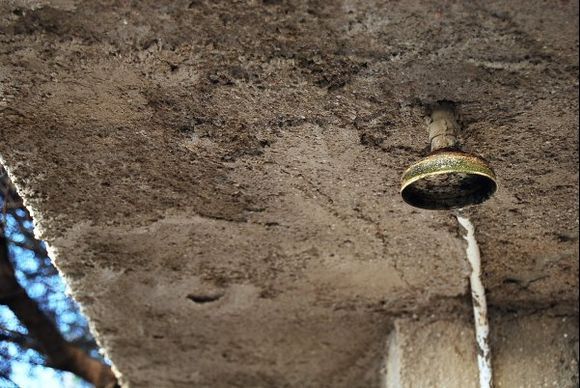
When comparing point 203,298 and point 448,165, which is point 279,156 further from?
point 203,298

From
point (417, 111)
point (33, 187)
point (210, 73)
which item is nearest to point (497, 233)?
point (417, 111)

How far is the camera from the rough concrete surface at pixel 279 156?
46.1 inches

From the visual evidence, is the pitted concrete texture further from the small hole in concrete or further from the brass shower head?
the brass shower head

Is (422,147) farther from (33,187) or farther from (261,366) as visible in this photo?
(261,366)

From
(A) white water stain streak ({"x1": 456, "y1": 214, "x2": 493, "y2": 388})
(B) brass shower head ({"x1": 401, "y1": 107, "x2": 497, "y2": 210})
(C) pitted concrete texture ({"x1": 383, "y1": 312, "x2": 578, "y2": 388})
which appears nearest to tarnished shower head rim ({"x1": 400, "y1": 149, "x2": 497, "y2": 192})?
(B) brass shower head ({"x1": 401, "y1": 107, "x2": 497, "y2": 210})

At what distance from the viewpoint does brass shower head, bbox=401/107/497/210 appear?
1.14 m

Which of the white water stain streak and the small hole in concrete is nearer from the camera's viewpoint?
the white water stain streak

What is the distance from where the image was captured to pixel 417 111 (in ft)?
4.19

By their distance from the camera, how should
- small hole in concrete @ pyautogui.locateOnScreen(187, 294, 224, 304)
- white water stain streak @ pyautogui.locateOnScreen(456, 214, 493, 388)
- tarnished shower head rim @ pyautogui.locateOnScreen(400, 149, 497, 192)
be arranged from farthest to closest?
small hole in concrete @ pyautogui.locateOnScreen(187, 294, 224, 304), white water stain streak @ pyautogui.locateOnScreen(456, 214, 493, 388), tarnished shower head rim @ pyautogui.locateOnScreen(400, 149, 497, 192)

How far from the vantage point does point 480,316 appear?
1688mm

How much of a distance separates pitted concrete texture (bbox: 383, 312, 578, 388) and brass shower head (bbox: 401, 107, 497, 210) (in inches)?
22.9

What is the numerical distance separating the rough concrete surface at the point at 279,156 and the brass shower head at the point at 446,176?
0.20ft

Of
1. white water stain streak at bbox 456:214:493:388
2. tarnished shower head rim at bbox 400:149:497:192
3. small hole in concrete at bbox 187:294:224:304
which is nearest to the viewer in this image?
tarnished shower head rim at bbox 400:149:497:192

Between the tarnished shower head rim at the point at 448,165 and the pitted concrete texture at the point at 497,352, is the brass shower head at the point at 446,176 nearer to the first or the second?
the tarnished shower head rim at the point at 448,165
